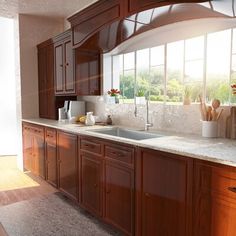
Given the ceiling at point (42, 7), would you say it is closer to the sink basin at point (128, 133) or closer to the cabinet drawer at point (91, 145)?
the sink basin at point (128, 133)

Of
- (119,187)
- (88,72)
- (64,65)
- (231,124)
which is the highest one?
(64,65)

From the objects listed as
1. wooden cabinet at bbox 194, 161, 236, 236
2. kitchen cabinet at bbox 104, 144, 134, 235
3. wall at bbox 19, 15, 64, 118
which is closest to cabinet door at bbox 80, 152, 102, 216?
kitchen cabinet at bbox 104, 144, 134, 235

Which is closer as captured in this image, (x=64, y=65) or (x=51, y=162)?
(x=51, y=162)

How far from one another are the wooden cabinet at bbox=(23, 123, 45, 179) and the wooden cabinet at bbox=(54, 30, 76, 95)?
0.70 m

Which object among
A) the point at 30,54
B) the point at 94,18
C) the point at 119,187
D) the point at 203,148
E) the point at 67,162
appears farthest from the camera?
the point at 30,54

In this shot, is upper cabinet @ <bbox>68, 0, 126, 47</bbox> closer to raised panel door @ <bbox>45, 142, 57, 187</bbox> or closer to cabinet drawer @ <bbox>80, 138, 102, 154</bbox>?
cabinet drawer @ <bbox>80, 138, 102, 154</bbox>

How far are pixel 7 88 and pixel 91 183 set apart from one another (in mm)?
3897

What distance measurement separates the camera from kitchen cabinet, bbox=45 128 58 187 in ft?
11.4

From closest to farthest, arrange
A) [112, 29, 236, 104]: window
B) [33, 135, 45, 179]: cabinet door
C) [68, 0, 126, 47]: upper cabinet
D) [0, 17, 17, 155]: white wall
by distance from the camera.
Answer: [112, 29, 236, 104]: window
[68, 0, 126, 47]: upper cabinet
[33, 135, 45, 179]: cabinet door
[0, 17, 17, 155]: white wall

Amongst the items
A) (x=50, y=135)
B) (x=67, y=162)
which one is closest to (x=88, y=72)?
(x=50, y=135)

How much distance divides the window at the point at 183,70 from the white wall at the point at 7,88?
10.1 feet

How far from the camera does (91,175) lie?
267 cm

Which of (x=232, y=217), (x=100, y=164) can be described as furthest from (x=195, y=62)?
(x=232, y=217)

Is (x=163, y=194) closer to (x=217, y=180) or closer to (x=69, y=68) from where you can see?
(x=217, y=180)
